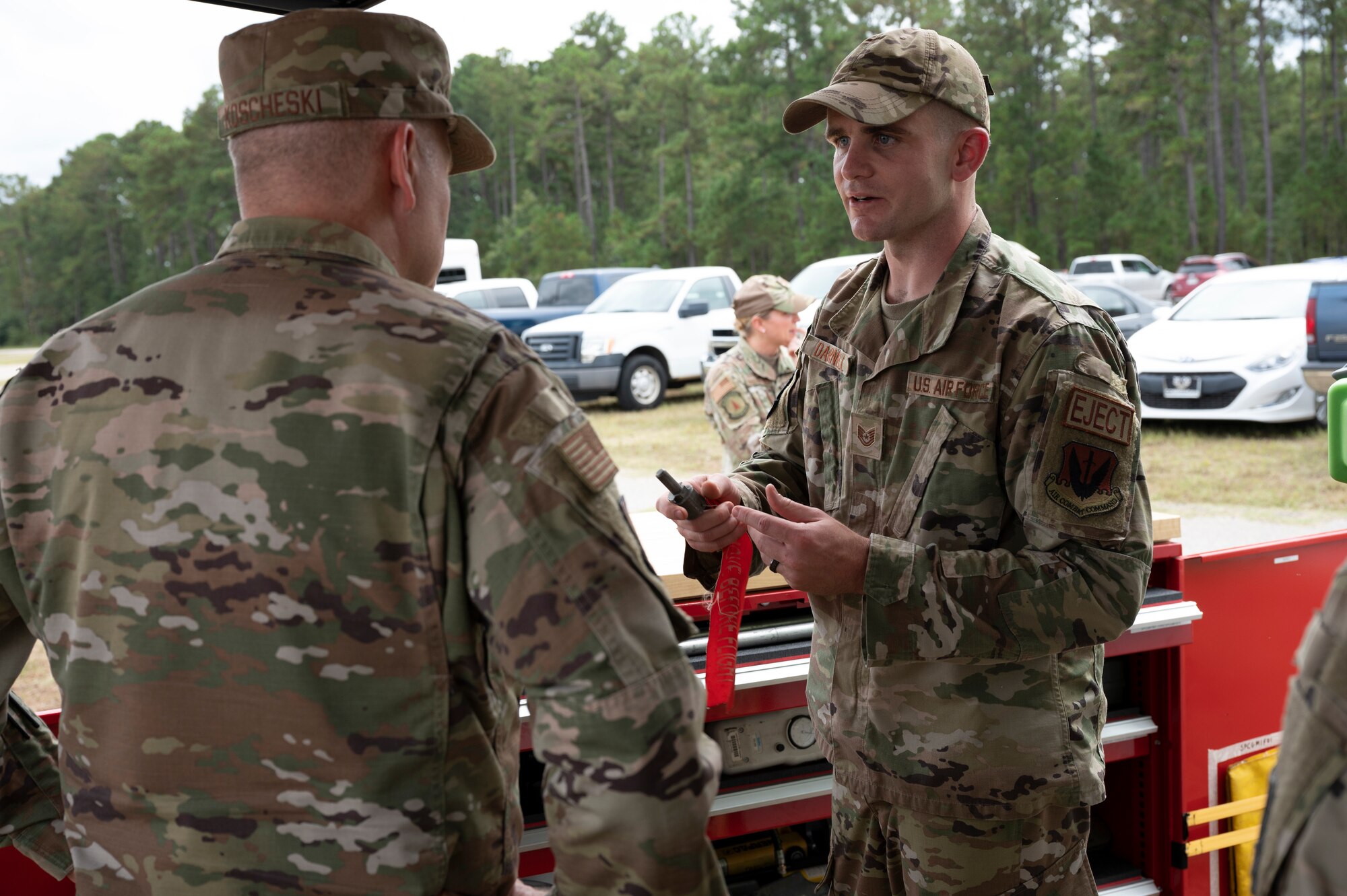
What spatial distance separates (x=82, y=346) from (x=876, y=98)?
1.38 m

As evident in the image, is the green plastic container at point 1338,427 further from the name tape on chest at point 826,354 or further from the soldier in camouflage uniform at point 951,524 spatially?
the name tape on chest at point 826,354

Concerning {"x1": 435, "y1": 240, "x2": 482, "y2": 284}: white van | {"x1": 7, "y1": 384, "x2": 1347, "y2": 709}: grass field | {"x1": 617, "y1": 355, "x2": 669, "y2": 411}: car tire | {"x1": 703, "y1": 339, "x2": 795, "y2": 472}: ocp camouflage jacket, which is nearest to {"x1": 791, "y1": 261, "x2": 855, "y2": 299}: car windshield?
{"x1": 617, "y1": 355, "x2": 669, "y2": 411}: car tire

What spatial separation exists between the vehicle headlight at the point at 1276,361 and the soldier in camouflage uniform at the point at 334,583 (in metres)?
10.7

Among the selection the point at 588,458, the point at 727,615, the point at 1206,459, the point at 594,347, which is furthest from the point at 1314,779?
the point at 594,347

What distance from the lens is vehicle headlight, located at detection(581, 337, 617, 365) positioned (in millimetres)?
13852

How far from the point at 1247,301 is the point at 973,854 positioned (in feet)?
37.3

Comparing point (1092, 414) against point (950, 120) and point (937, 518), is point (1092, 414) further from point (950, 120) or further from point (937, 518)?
point (950, 120)

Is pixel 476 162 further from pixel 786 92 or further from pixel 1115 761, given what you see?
pixel 786 92

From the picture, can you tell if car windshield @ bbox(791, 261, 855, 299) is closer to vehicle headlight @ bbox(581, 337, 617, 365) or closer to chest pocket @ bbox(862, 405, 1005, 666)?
vehicle headlight @ bbox(581, 337, 617, 365)

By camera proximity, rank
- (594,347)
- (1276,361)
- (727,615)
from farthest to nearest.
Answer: (594,347) → (1276,361) → (727,615)

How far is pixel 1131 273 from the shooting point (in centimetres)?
3106

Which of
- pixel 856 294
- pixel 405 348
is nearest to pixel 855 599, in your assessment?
pixel 856 294

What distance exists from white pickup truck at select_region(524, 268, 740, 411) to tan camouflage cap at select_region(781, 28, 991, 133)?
1156 centimetres

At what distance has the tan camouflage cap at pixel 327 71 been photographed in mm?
1356
